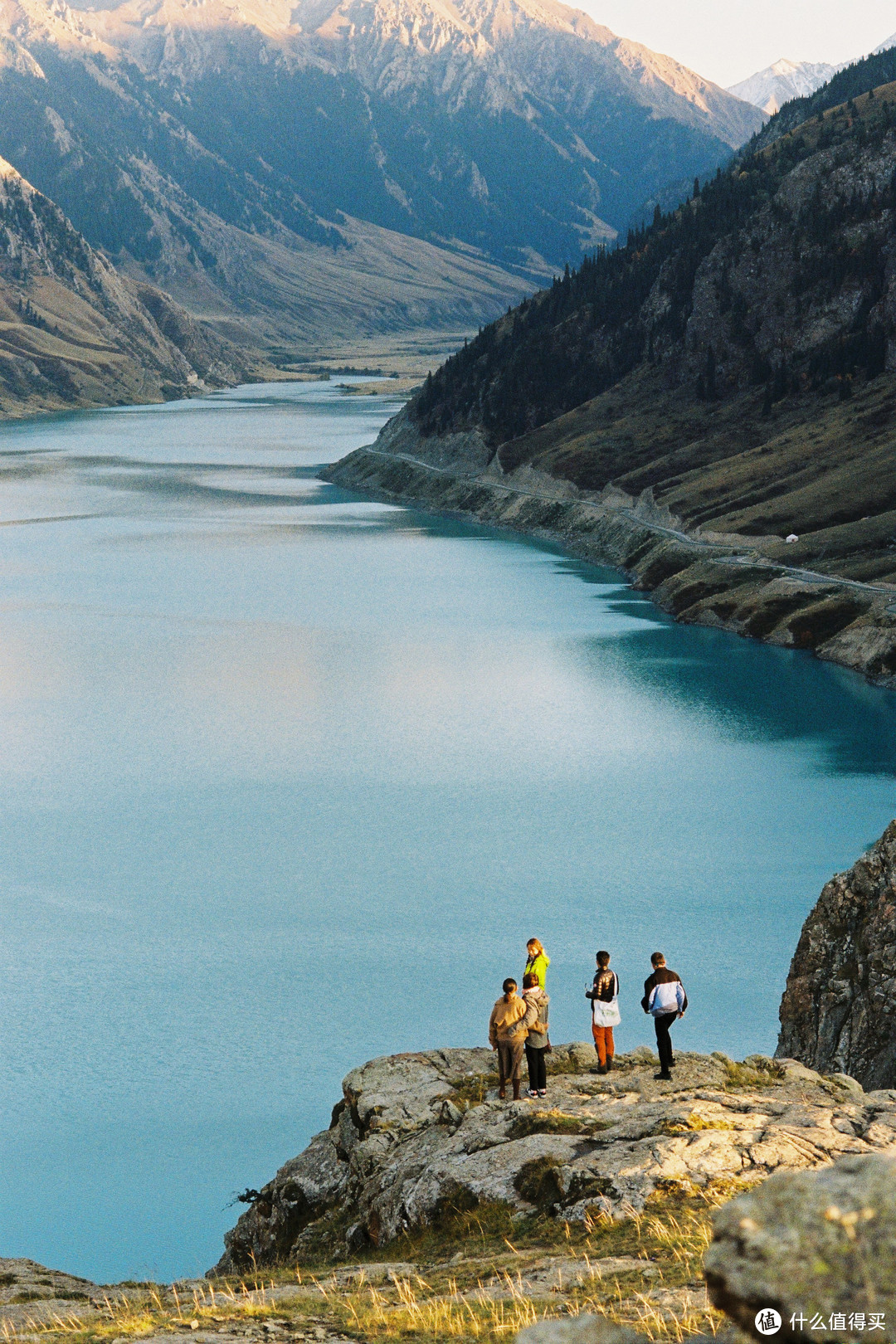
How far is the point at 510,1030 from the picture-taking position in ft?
90.8

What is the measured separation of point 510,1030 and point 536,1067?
1.01 m

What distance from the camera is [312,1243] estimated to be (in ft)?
87.8

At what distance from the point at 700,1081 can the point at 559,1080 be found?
2959mm

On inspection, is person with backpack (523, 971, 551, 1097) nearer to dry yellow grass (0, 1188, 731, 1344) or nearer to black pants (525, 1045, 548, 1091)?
black pants (525, 1045, 548, 1091)

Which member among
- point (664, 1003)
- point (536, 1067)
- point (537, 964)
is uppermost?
point (537, 964)

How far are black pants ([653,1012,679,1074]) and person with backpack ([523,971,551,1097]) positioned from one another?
2.41 meters

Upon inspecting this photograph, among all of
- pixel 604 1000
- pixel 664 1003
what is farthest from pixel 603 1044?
pixel 664 1003

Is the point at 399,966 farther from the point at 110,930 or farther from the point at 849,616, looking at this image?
the point at 849,616

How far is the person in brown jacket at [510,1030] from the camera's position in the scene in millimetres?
27516

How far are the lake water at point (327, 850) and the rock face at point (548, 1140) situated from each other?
1078cm

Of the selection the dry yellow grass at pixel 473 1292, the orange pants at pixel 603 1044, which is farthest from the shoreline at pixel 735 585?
the dry yellow grass at pixel 473 1292

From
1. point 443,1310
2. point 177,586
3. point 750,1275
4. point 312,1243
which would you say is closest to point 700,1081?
point 312,1243

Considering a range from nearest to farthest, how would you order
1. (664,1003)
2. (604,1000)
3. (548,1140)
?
1. (548,1140)
2. (664,1003)
3. (604,1000)

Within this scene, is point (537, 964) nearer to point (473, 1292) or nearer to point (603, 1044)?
point (603, 1044)
